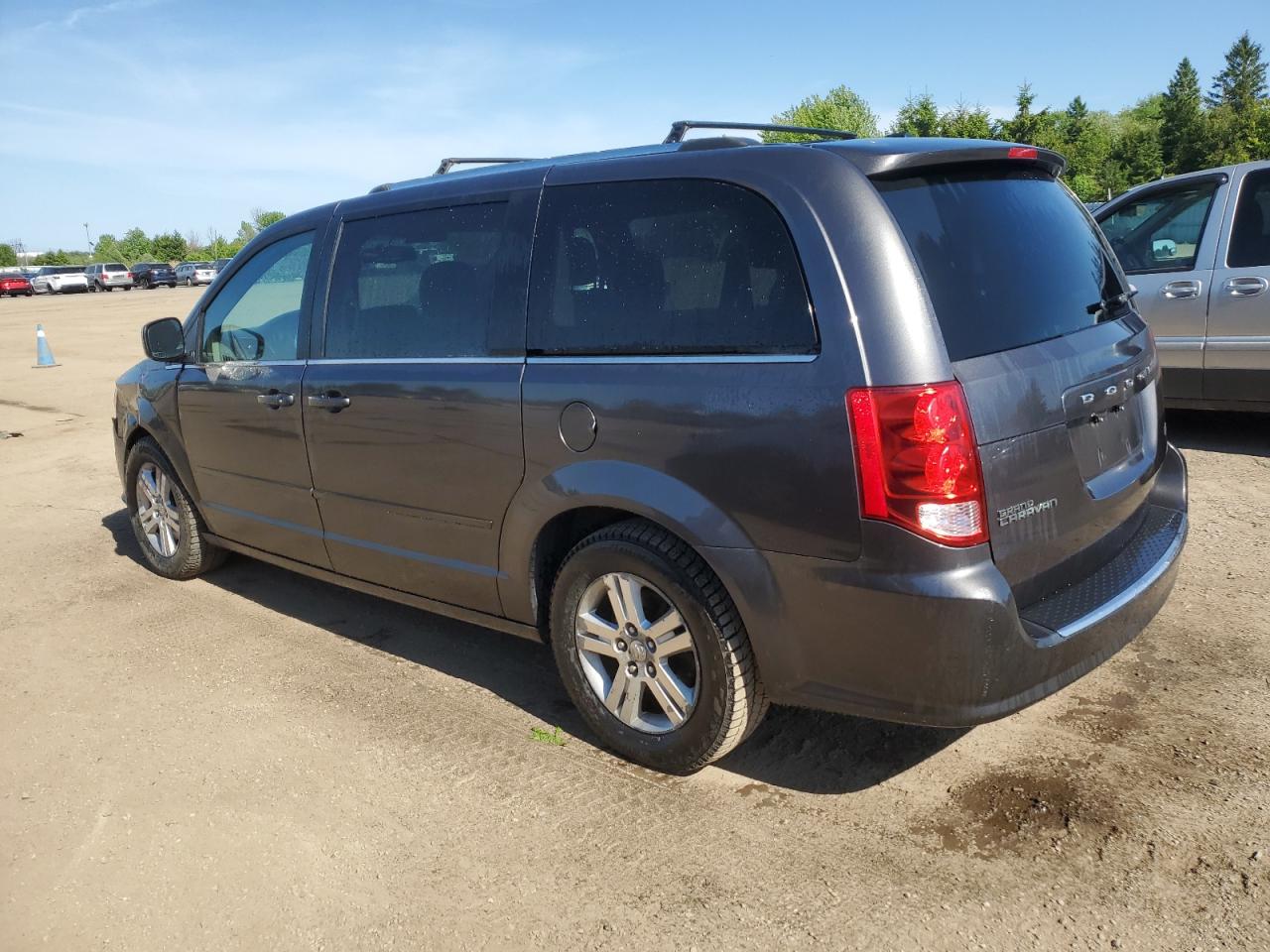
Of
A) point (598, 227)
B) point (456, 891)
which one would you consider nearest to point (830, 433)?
point (598, 227)

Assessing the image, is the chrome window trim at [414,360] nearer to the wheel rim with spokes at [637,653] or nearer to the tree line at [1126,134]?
the wheel rim with spokes at [637,653]

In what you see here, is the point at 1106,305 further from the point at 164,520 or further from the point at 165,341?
the point at 164,520

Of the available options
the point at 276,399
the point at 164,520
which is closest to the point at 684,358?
the point at 276,399

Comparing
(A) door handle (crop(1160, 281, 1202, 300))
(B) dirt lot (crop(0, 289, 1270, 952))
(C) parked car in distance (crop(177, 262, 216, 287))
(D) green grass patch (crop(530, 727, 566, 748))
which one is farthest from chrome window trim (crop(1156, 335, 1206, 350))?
(C) parked car in distance (crop(177, 262, 216, 287))

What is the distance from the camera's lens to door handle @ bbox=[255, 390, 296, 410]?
435 centimetres

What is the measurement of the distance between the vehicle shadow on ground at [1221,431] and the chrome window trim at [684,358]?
5.21 meters

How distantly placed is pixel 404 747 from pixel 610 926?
1.25m

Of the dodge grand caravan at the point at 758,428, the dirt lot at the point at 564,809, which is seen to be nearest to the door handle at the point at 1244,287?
the dirt lot at the point at 564,809

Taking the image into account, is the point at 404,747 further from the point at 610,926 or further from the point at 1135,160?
the point at 1135,160

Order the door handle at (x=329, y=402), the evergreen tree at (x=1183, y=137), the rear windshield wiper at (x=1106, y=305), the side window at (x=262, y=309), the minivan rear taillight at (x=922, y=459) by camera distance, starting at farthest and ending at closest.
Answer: the evergreen tree at (x=1183, y=137) → the side window at (x=262, y=309) → the door handle at (x=329, y=402) → the rear windshield wiper at (x=1106, y=305) → the minivan rear taillight at (x=922, y=459)

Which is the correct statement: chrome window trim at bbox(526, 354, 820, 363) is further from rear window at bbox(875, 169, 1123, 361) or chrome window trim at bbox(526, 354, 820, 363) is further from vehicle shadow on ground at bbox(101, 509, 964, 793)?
vehicle shadow on ground at bbox(101, 509, 964, 793)

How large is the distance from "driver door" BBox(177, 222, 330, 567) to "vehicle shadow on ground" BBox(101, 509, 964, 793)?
46 cm

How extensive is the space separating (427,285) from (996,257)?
202cm

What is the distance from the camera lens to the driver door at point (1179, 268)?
6699mm
